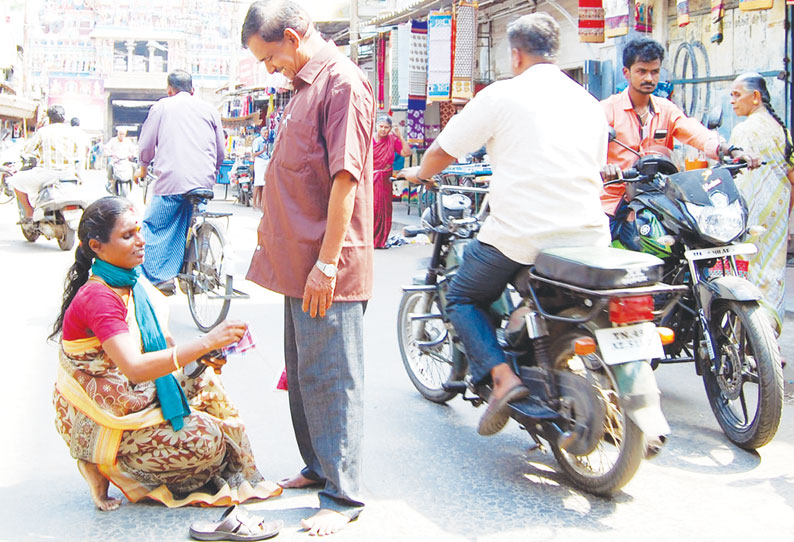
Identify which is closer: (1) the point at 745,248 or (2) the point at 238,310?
(1) the point at 745,248

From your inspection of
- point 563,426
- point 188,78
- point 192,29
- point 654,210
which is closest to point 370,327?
point 188,78

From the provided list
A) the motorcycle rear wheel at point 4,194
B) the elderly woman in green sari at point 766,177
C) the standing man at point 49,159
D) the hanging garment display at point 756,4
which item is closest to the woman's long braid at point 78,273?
the elderly woman in green sari at point 766,177

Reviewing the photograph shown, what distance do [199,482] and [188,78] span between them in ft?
13.4

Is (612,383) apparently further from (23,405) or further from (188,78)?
(188,78)

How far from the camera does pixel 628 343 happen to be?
296 cm

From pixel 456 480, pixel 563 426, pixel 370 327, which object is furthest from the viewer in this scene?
pixel 370 327

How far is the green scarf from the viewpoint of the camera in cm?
Result: 304

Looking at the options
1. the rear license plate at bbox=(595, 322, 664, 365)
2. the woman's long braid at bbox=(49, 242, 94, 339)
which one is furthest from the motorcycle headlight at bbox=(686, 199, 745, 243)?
the woman's long braid at bbox=(49, 242, 94, 339)

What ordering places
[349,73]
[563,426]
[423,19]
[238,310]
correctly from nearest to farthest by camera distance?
1. [349,73]
2. [563,426]
3. [238,310]
4. [423,19]

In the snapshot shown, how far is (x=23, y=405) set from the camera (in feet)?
14.5

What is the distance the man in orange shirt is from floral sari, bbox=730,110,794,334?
687 millimetres

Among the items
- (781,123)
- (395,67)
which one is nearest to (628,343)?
(781,123)

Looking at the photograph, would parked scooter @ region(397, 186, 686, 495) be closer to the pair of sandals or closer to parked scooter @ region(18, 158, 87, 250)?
the pair of sandals

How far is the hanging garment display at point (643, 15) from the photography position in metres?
9.69
